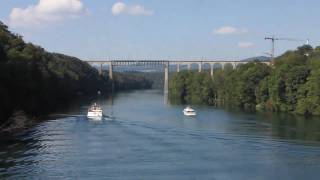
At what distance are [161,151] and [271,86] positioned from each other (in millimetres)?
58208

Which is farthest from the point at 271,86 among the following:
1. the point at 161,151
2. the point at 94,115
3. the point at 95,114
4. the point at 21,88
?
the point at 161,151

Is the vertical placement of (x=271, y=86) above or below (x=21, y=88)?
above

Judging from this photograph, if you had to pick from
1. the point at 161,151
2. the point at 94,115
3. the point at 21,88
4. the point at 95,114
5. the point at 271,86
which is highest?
the point at 271,86

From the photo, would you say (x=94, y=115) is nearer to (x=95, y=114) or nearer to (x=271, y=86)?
(x=95, y=114)

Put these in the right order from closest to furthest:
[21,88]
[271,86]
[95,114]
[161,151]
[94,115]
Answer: [161,151], [21,88], [94,115], [95,114], [271,86]

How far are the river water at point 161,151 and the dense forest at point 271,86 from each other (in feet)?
70.7

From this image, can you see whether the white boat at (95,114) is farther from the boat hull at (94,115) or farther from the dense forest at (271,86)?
the dense forest at (271,86)

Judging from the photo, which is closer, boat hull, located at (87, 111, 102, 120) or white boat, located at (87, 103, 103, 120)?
white boat, located at (87, 103, 103, 120)

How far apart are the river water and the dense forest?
2155 centimetres

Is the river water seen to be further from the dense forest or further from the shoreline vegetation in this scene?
the dense forest

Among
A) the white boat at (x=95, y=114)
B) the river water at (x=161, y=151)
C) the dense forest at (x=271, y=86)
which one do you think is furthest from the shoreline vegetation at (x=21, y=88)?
the dense forest at (x=271, y=86)

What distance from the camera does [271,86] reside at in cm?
10288

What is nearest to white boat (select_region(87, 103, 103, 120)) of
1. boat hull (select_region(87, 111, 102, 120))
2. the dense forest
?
boat hull (select_region(87, 111, 102, 120))

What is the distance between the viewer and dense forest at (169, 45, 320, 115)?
92.6m
